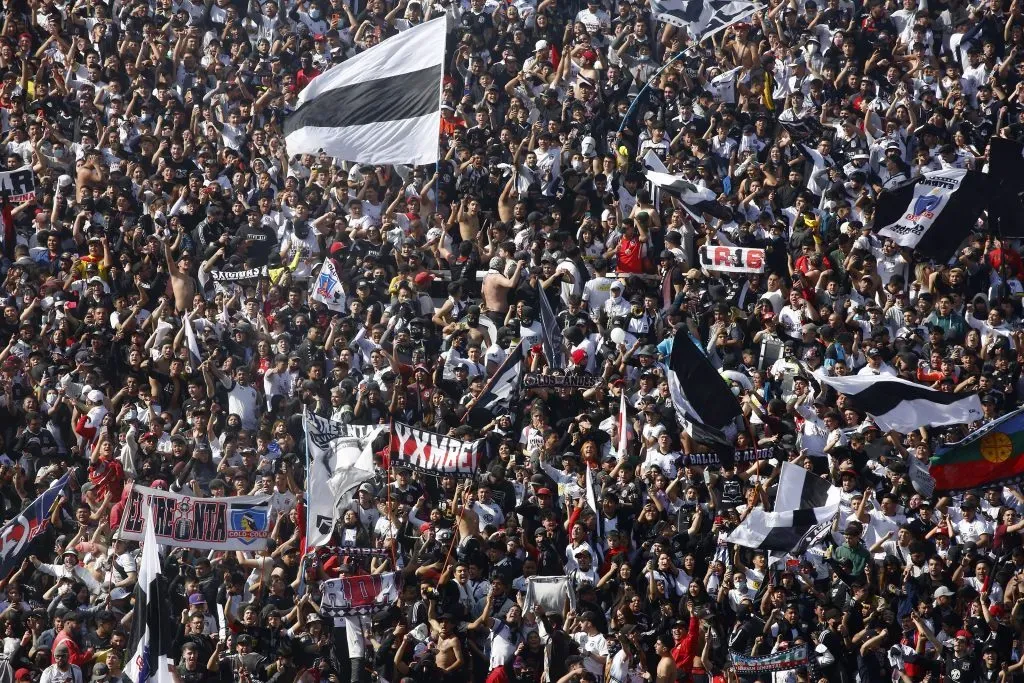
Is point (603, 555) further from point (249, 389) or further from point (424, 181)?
point (424, 181)

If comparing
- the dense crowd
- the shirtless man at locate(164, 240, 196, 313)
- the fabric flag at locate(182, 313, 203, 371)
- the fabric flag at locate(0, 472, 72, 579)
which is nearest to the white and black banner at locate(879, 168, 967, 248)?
the dense crowd

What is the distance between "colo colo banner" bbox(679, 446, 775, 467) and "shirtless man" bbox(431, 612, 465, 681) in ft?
8.21

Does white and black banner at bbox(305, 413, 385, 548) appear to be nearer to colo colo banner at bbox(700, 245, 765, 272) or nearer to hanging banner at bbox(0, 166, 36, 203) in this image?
colo colo banner at bbox(700, 245, 765, 272)

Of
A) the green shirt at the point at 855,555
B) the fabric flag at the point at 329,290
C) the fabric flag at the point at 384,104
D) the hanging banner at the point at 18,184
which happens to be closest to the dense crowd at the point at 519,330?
the green shirt at the point at 855,555

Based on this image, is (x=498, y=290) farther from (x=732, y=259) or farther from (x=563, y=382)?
(x=732, y=259)

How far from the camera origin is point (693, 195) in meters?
20.8

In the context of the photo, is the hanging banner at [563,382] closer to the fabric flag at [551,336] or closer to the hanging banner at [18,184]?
the fabric flag at [551,336]

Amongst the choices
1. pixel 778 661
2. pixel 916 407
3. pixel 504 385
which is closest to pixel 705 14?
pixel 504 385

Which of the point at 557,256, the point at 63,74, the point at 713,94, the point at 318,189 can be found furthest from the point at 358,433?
the point at 63,74

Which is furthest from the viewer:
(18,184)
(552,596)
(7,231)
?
(18,184)

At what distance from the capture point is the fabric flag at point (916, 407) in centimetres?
1747

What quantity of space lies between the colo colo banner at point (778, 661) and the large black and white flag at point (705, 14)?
8.11 m

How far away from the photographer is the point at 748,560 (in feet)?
56.1

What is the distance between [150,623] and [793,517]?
16.6 feet
